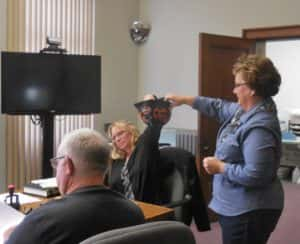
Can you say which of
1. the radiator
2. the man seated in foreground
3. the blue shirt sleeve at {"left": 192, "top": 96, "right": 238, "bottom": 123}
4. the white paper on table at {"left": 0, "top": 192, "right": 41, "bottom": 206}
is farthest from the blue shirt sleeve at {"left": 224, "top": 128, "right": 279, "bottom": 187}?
the radiator

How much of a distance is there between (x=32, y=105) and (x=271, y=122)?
2.76m

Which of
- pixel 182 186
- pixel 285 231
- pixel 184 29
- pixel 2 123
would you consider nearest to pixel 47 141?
pixel 2 123

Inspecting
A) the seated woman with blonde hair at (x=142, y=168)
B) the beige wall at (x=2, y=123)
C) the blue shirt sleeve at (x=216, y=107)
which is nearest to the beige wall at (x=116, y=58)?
the beige wall at (x=2, y=123)

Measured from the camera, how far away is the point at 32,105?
14.3 feet

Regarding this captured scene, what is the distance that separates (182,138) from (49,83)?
184 centimetres

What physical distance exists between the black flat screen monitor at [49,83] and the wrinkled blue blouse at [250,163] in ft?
8.32

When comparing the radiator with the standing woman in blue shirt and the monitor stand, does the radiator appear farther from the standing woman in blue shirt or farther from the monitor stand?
the standing woman in blue shirt

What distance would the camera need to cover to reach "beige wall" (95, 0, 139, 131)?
18.6 feet

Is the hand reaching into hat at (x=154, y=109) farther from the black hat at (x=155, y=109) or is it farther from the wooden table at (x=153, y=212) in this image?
the wooden table at (x=153, y=212)

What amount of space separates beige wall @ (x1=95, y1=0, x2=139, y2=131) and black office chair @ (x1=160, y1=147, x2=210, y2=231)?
258cm

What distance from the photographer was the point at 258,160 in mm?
2092

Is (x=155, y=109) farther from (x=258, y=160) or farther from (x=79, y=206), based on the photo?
(x=79, y=206)

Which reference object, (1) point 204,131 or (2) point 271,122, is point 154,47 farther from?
(2) point 271,122

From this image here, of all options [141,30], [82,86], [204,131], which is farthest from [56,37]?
[204,131]
